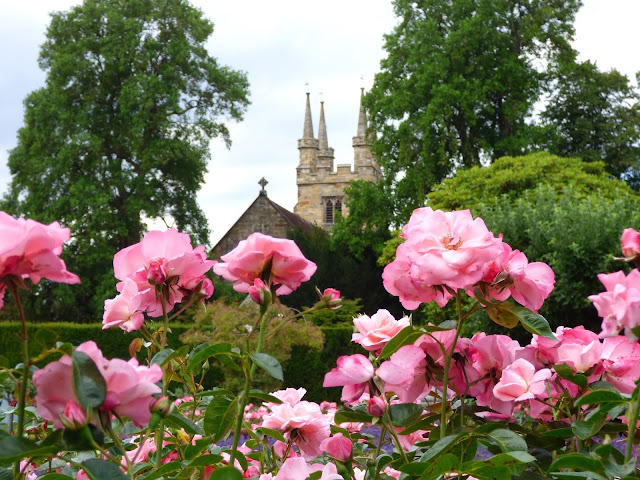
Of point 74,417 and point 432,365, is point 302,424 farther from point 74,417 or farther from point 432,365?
point 74,417

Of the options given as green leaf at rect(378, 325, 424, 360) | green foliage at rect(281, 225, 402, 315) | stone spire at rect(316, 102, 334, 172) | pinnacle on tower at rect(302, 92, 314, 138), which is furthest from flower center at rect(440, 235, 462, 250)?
pinnacle on tower at rect(302, 92, 314, 138)

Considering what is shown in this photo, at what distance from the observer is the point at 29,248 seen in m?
0.87

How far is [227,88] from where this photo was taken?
79.0 feet

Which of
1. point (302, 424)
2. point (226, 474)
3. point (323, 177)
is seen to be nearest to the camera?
point (226, 474)

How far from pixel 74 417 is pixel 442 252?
0.62m

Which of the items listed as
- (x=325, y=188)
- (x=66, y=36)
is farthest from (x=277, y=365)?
(x=325, y=188)

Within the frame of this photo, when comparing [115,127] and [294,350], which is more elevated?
[115,127]

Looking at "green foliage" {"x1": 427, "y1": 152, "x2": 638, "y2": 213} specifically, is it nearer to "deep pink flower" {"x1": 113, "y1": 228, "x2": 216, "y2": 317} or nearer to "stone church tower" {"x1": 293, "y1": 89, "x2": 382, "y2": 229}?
"deep pink flower" {"x1": 113, "y1": 228, "x2": 216, "y2": 317}

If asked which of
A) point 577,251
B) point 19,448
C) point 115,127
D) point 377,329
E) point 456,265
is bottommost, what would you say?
point 19,448

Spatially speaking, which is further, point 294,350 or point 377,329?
point 294,350

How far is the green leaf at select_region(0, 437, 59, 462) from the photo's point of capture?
802mm

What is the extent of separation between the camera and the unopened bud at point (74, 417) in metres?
0.79

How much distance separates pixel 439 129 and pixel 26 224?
68.1 ft

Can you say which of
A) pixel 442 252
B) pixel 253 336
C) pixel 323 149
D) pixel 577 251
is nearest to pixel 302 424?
pixel 442 252
